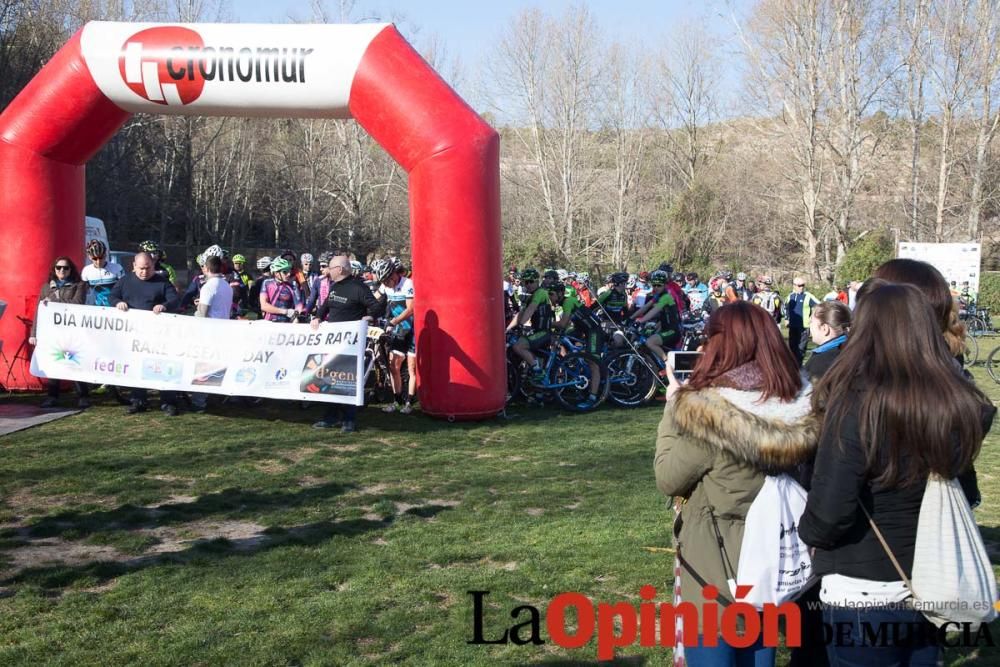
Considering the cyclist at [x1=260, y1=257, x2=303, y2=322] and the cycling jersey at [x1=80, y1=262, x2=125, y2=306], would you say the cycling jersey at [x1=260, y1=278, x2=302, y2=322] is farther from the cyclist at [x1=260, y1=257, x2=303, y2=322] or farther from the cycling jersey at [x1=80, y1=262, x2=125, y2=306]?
the cycling jersey at [x1=80, y1=262, x2=125, y2=306]

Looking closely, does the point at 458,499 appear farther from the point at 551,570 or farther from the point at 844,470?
the point at 844,470

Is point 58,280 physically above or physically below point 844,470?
above

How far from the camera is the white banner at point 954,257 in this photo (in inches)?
1169

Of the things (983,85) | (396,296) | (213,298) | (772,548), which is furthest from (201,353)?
(983,85)

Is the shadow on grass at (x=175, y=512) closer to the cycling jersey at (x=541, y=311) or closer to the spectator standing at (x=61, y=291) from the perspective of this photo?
the spectator standing at (x=61, y=291)

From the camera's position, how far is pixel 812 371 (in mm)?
4496

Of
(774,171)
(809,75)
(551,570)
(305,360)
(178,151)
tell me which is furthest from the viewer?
(774,171)

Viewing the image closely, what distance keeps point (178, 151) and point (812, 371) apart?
40531mm

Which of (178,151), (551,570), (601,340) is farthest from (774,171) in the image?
(551,570)

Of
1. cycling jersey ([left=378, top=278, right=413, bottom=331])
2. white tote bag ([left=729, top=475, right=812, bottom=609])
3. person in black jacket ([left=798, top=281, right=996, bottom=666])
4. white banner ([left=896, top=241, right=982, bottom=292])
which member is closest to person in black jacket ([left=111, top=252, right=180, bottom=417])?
cycling jersey ([left=378, top=278, right=413, bottom=331])

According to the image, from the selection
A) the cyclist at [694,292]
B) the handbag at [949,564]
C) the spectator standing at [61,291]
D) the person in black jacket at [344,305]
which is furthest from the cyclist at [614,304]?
the handbag at [949,564]

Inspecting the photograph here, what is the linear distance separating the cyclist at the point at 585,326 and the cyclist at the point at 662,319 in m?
0.73

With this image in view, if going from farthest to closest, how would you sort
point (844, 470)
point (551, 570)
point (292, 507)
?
point (292, 507) < point (551, 570) < point (844, 470)

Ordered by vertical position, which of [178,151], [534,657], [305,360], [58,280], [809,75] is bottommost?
[534,657]
